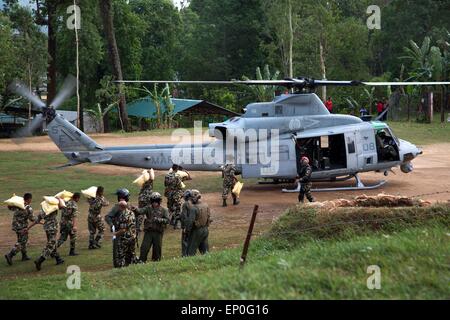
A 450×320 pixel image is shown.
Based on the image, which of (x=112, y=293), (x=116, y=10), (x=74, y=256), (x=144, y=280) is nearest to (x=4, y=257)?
(x=74, y=256)

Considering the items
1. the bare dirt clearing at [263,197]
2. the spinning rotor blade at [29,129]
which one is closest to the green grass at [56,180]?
the bare dirt clearing at [263,197]

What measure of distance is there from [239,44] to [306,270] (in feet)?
Result: 164

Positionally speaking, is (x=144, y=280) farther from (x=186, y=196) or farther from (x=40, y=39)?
(x=40, y=39)

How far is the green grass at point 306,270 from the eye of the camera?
6.95m

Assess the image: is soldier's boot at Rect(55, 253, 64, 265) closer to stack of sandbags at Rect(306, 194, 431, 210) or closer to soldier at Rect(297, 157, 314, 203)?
stack of sandbags at Rect(306, 194, 431, 210)

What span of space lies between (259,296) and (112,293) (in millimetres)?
1660

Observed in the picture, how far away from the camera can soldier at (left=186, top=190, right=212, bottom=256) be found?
1162cm

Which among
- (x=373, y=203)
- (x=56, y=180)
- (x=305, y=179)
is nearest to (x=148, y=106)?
(x=56, y=180)

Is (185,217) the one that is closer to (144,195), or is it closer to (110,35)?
(144,195)

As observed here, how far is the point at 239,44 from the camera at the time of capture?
5638cm

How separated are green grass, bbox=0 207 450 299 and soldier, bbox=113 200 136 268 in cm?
87

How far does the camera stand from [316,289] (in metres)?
7.03

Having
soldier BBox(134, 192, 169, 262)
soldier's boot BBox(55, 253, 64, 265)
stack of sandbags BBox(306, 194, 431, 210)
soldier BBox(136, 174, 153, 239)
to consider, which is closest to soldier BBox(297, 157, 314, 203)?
soldier BBox(136, 174, 153, 239)

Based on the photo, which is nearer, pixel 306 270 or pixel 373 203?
pixel 306 270
